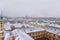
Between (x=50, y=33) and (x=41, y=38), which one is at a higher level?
(x=50, y=33)

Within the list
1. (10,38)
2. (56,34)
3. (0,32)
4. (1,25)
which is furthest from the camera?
(56,34)

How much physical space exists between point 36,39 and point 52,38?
1620 mm

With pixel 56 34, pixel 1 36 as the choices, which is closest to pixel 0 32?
pixel 1 36

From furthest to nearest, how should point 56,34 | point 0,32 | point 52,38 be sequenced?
point 52,38, point 56,34, point 0,32

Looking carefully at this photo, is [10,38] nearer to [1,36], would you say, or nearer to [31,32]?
[1,36]

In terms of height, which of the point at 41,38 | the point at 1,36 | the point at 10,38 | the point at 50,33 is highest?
the point at 10,38

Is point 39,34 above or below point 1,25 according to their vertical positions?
below

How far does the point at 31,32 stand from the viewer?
10453mm

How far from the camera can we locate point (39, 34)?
11.5 meters

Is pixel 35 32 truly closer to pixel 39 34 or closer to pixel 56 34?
pixel 39 34

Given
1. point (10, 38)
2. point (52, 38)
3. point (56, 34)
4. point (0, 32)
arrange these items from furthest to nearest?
point (52, 38) < point (56, 34) < point (0, 32) < point (10, 38)

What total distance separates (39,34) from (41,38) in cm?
48

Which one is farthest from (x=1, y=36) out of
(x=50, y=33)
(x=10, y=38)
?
(x=50, y=33)

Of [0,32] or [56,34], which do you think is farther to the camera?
[56,34]
